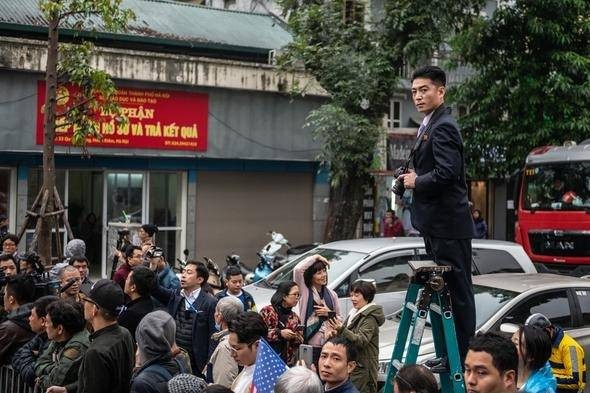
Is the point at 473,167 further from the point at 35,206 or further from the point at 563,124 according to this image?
the point at 35,206

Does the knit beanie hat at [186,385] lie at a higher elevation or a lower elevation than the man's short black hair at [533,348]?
lower

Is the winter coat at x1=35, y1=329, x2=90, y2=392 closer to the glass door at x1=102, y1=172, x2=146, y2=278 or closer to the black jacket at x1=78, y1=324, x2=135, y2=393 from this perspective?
the black jacket at x1=78, y1=324, x2=135, y2=393

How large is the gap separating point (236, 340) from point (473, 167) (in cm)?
1458

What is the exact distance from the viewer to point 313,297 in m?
7.71

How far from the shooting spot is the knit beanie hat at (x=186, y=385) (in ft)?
14.8

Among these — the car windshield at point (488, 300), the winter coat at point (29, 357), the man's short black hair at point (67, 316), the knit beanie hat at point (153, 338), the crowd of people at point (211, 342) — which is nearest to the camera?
the crowd of people at point (211, 342)

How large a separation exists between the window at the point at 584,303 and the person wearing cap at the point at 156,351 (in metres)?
5.15

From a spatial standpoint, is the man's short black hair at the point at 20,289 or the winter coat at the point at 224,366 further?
the man's short black hair at the point at 20,289

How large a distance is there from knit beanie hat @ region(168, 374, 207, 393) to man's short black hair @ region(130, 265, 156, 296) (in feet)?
8.76

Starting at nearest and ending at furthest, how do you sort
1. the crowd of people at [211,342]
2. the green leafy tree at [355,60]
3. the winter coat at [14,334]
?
1. the crowd of people at [211,342]
2. the winter coat at [14,334]
3. the green leafy tree at [355,60]

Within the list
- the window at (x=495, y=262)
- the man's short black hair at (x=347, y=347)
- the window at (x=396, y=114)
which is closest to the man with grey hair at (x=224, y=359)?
the man's short black hair at (x=347, y=347)

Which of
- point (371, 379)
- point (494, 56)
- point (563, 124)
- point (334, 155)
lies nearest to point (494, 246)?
point (371, 379)

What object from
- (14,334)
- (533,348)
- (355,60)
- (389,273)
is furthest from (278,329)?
(355,60)

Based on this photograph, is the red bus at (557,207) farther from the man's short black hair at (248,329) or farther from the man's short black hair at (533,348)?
the man's short black hair at (248,329)
